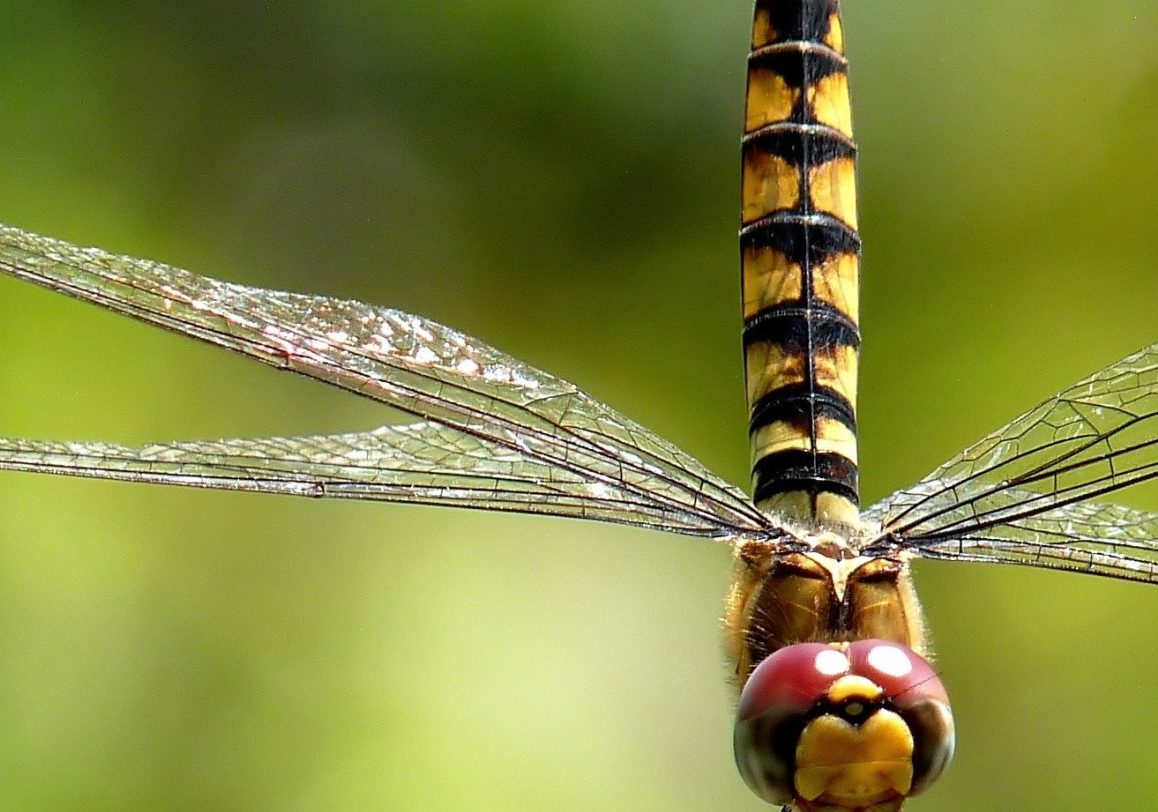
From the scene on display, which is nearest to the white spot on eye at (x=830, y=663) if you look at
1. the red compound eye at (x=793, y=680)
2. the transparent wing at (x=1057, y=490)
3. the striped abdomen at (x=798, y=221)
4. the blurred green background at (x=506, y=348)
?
the red compound eye at (x=793, y=680)

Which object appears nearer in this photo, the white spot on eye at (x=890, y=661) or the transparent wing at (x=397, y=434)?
the white spot on eye at (x=890, y=661)

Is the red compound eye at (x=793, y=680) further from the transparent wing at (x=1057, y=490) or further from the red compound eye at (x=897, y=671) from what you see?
the transparent wing at (x=1057, y=490)

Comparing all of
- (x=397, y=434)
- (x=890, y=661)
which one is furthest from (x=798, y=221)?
(x=890, y=661)

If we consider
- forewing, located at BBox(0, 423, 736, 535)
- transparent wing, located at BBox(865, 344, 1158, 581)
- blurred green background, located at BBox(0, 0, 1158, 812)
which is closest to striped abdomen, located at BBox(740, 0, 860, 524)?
transparent wing, located at BBox(865, 344, 1158, 581)

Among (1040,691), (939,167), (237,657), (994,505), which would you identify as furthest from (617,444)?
(939,167)

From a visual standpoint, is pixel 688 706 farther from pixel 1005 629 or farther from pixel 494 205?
pixel 494 205

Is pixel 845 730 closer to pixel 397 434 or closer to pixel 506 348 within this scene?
pixel 397 434

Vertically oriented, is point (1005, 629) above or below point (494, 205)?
below
